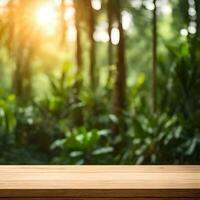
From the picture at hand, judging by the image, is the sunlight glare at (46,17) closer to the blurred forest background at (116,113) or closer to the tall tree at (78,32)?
the blurred forest background at (116,113)

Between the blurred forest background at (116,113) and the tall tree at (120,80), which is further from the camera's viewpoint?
the tall tree at (120,80)

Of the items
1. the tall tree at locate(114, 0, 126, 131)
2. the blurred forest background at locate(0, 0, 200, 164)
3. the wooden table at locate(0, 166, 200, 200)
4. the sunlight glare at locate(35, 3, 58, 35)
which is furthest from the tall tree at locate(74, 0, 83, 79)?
the wooden table at locate(0, 166, 200, 200)

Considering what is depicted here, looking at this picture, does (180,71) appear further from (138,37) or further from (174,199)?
(138,37)

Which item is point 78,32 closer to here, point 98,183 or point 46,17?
point 46,17

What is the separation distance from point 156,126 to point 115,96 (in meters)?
1.21

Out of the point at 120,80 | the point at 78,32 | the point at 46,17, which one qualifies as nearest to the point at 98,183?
the point at 120,80

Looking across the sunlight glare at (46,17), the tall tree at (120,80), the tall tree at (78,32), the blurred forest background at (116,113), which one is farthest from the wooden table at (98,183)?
the sunlight glare at (46,17)

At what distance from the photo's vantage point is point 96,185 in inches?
63.7

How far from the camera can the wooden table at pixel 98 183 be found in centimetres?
Result: 157

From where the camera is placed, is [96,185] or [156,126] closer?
[96,185]

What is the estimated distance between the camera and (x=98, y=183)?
1652 mm

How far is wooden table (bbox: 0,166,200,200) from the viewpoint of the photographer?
1569 mm

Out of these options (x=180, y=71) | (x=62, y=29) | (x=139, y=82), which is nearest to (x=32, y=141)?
(x=139, y=82)

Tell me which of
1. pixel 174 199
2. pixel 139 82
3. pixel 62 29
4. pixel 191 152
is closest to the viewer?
pixel 174 199
